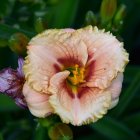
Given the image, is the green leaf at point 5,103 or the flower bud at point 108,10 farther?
the green leaf at point 5,103

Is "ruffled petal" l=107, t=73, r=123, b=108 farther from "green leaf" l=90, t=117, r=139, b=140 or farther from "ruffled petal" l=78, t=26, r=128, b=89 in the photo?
"green leaf" l=90, t=117, r=139, b=140

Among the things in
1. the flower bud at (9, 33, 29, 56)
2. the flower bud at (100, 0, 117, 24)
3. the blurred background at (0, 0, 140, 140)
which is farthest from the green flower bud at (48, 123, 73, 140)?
the flower bud at (100, 0, 117, 24)

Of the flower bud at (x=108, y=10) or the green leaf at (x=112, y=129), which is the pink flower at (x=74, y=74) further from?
the green leaf at (x=112, y=129)

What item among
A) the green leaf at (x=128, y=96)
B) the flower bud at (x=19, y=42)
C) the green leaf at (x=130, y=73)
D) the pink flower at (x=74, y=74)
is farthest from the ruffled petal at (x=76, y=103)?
the green leaf at (x=130, y=73)

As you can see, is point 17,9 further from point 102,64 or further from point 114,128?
point 102,64

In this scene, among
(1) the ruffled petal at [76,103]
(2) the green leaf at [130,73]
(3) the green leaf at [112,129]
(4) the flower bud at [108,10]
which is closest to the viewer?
(1) the ruffled petal at [76,103]

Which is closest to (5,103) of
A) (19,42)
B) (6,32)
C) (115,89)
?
(6,32)
